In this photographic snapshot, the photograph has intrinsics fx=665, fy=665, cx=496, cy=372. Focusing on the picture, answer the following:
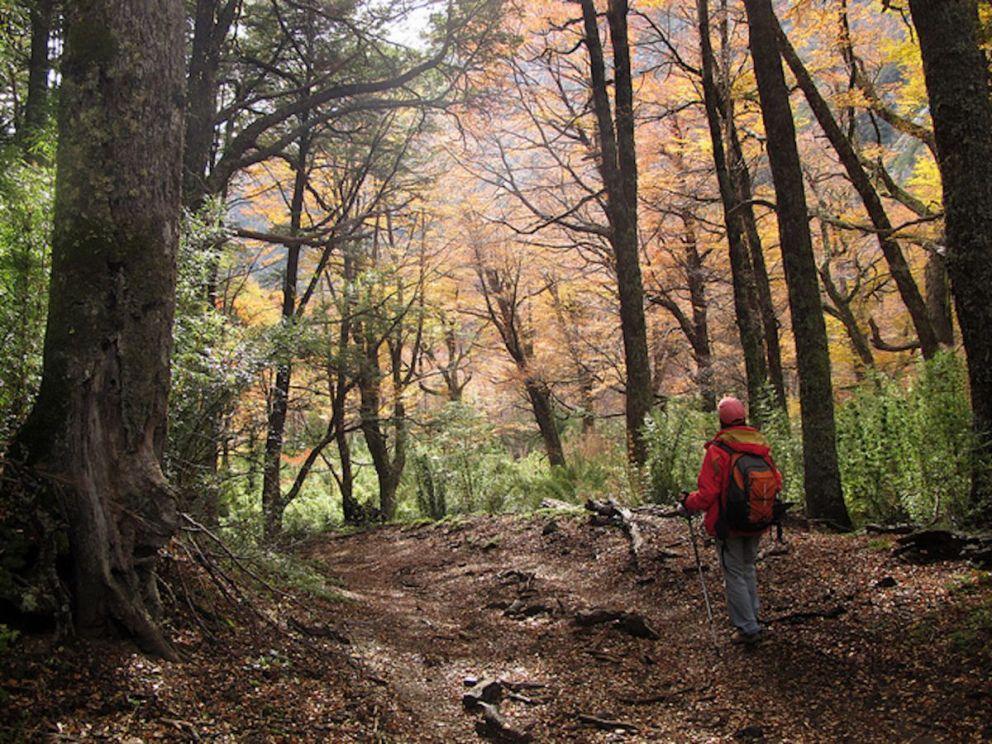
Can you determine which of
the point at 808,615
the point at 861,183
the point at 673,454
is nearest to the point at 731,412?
the point at 808,615

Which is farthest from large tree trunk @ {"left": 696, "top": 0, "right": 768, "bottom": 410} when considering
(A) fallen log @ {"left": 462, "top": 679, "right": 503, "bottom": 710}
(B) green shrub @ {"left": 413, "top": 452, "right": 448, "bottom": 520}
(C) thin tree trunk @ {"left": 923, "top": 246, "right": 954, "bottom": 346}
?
(A) fallen log @ {"left": 462, "top": 679, "right": 503, "bottom": 710}

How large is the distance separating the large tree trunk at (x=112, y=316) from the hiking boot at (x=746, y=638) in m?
3.47

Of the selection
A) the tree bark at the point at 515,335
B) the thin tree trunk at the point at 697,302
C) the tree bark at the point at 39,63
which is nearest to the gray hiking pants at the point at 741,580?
the tree bark at the point at 39,63

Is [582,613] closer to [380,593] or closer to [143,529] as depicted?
[380,593]

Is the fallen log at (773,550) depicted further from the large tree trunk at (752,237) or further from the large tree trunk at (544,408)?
the large tree trunk at (544,408)

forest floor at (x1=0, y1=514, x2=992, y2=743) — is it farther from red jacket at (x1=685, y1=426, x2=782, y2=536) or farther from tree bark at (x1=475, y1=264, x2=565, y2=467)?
tree bark at (x1=475, y1=264, x2=565, y2=467)

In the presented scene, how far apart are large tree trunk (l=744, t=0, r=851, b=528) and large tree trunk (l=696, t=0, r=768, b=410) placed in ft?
13.0

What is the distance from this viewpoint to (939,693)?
3.23 m

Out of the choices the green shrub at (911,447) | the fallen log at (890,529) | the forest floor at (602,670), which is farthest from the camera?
the fallen log at (890,529)

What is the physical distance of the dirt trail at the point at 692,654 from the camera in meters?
3.36

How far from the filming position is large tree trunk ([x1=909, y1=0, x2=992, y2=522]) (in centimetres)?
458

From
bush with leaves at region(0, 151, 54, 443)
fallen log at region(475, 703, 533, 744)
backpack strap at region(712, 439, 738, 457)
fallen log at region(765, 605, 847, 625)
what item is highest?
bush with leaves at region(0, 151, 54, 443)

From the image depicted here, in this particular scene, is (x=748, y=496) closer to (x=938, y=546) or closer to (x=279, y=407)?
(x=938, y=546)

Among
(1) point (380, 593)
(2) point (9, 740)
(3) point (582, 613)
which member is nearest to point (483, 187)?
(1) point (380, 593)
